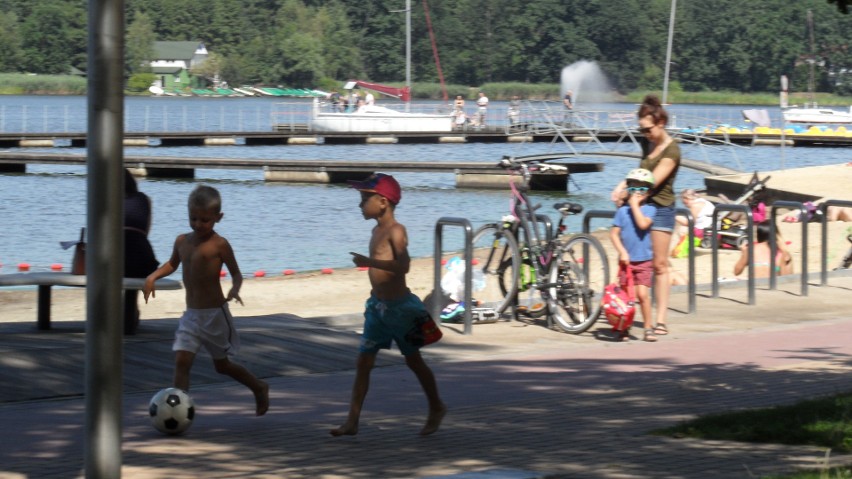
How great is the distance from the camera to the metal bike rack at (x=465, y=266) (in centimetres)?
1182

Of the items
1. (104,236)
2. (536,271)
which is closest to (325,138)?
(536,271)

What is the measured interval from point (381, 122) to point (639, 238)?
6183cm

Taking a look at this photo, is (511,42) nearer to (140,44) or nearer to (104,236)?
(140,44)

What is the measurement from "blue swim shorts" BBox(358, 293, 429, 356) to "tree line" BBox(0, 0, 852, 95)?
12512 centimetres

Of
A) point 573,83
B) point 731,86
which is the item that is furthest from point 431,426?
point 731,86

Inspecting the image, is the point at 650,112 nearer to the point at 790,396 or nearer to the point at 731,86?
the point at 790,396

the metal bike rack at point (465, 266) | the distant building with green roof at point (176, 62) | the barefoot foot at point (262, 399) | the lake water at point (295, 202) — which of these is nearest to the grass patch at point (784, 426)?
the barefoot foot at point (262, 399)

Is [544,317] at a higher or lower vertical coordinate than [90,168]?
lower

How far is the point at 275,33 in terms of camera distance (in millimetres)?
155875

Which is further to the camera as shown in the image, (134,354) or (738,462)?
(134,354)

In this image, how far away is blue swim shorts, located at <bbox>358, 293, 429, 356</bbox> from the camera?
25.9ft

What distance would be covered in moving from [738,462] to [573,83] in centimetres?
7826

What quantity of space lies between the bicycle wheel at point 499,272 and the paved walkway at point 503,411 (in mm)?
306

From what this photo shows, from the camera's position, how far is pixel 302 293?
18.5 meters
